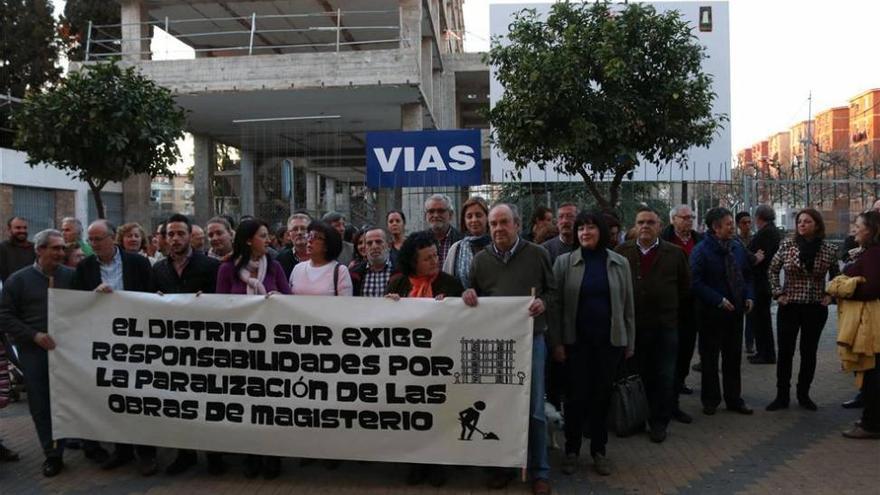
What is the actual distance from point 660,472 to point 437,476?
1.66m

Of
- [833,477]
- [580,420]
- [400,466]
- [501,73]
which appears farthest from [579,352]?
[501,73]

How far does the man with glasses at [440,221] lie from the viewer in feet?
20.6

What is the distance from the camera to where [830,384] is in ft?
26.8

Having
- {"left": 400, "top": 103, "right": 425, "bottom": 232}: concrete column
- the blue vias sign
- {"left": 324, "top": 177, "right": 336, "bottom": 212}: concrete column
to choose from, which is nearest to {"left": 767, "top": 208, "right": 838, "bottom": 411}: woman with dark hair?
the blue vias sign

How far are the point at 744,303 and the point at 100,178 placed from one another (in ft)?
30.6

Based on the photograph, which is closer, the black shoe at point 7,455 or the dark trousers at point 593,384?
the dark trousers at point 593,384

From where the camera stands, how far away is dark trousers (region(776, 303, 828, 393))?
22.4ft

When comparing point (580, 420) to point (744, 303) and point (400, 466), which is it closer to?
point (400, 466)

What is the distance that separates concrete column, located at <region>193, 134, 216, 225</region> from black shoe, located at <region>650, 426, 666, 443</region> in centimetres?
1844

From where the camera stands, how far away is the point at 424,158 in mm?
9570

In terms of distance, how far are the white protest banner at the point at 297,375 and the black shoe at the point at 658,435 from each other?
1.78 meters

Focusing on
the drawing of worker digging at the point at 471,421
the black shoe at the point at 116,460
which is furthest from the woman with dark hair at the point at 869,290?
the black shoe at the point at 116,460

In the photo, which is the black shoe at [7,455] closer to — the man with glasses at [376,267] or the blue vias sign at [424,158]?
the man with glasses at [376,267]

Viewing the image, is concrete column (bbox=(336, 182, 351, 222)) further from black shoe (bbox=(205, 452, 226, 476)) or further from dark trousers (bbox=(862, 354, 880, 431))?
dark trousers (bbox=(862, 354, 880, 431))
